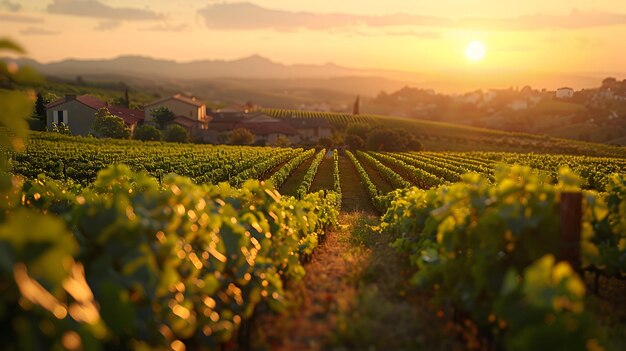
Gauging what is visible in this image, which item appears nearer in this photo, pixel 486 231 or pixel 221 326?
pixel 221 326

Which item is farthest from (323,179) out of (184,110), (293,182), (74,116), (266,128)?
(266,128)

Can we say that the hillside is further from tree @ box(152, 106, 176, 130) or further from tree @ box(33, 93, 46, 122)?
tree @ box(33, 93, 46, 122)

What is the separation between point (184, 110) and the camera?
92.0 meters

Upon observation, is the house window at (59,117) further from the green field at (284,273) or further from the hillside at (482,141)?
the green field at (284,273)

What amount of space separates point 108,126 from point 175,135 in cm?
1049

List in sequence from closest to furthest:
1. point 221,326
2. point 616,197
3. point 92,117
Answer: point 221,326
point 616,197
point 92,117

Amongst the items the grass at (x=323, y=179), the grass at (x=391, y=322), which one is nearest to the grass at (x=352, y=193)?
the grass at (x=323, y=179)

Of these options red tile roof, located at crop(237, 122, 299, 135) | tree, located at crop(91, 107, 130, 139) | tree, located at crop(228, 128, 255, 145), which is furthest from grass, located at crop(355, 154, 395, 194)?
red tile roof, located at crop(237, 122, 299, 135)

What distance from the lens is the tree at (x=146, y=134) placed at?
239ft

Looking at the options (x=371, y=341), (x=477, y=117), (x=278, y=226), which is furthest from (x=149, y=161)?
(x=477, y=117)

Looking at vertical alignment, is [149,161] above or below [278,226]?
below

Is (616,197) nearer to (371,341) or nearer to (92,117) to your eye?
(371,341)

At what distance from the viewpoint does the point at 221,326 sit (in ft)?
18.0

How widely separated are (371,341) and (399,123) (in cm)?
13366
